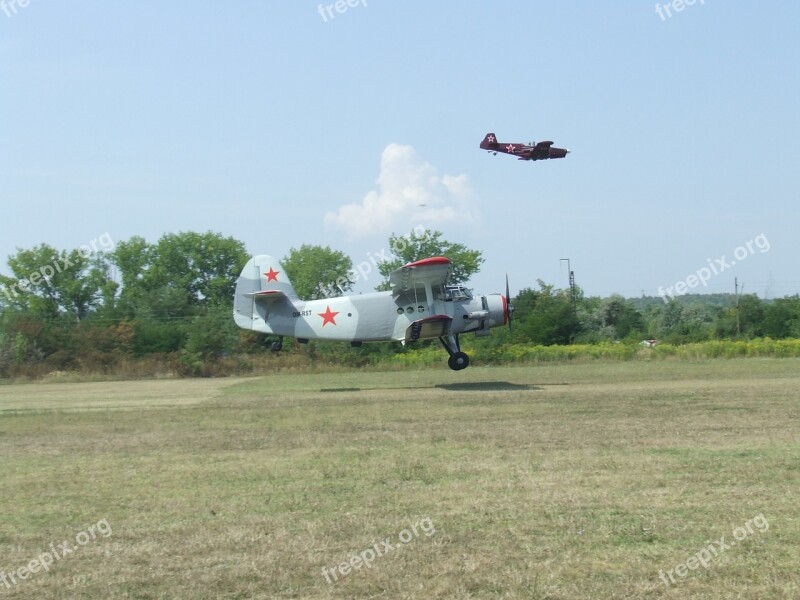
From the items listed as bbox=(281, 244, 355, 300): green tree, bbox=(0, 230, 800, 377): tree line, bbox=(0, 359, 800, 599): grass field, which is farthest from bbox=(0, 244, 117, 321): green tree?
bbox=(0, 359, 800, 599): grass field

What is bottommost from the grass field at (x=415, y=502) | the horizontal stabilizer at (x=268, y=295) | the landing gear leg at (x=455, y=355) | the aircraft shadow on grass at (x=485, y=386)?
the grass field at (x=415, y=502)

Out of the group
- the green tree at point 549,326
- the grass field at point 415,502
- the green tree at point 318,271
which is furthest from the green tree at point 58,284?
the grass field at point 415,502

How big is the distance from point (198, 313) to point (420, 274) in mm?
33470

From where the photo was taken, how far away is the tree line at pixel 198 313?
4084 cm

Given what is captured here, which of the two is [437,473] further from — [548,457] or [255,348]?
[255,348]

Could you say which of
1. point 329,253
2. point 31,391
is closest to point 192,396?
point 31,391

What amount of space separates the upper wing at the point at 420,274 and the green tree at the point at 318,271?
3396 centimetres

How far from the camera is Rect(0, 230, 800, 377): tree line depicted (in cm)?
4084

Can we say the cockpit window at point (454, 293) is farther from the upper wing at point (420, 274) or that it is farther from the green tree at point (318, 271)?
the green tree at point (318, 271)

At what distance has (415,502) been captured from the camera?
9.21 metres

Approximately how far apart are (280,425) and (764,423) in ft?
27.7

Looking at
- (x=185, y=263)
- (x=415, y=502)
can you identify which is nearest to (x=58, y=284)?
(x=185, y=263)

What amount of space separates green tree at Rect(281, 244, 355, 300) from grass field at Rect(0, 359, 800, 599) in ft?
142

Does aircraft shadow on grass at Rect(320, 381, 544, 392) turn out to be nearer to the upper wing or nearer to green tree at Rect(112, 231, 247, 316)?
the upper wing
